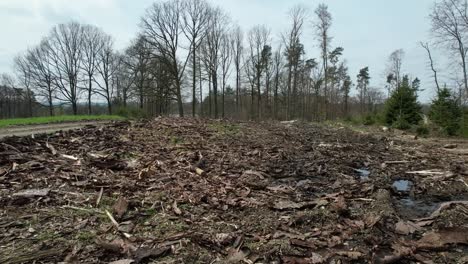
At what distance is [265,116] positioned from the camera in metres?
38.1

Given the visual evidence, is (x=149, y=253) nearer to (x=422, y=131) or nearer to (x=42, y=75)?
(x=422, y=131)

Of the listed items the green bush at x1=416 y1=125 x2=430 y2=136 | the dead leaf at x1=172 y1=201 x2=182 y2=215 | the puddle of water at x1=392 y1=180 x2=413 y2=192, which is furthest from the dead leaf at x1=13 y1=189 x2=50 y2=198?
the green bush at x1=416 y1=125 x2=430 y2=136

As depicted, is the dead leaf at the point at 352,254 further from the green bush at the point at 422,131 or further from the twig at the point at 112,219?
the green bush at the point at 422,131

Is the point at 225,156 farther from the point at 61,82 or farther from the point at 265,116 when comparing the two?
the point at 61,82

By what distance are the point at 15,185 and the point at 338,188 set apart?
523cm

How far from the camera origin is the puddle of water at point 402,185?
615 cm

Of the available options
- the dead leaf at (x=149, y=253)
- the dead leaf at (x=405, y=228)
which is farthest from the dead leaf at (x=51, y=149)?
the dead leaf at (x=405, y=228)

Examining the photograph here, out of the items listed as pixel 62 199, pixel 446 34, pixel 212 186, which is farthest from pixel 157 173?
pixel 446 34

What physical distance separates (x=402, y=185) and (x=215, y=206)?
13.7ft

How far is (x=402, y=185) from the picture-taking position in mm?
6500

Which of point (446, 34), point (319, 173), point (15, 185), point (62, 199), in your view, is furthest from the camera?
point (446, 34)

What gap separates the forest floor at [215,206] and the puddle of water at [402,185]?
23 mm

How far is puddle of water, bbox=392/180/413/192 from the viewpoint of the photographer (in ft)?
20.2

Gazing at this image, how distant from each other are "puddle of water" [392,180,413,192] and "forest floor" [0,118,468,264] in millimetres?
23
